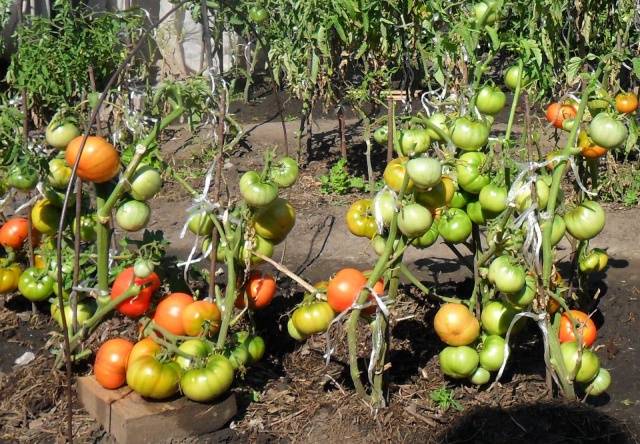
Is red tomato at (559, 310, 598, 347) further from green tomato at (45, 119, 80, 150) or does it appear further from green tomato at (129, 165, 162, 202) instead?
green tomato at (45, 119, 80, 150)

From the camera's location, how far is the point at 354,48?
6098mm

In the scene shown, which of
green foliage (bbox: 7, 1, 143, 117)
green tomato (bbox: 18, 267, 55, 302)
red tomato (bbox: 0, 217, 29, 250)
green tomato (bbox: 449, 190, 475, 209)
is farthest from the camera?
green foliage (bbox: 7, 1, 143, 117)

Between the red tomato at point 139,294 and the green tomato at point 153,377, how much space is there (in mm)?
306

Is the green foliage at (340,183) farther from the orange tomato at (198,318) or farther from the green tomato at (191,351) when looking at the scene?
the green tomato at (191,351)

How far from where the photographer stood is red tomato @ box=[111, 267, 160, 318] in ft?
10.2

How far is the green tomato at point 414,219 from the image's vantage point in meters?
2.60

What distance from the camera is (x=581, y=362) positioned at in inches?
113

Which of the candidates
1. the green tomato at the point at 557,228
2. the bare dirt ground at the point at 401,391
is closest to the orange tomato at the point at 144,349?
the bare dirt ground at the point at 401,391

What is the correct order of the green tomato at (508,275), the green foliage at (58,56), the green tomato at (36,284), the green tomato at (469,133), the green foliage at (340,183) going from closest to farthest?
the green tomato at (508,275) → the green tomato at (469,133) → the green tomato at (36,284) → the green foliage at (58,56) → the green foliage at (340,183)

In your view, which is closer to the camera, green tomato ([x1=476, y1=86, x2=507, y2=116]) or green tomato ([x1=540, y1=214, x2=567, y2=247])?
green tomato ([x1=540, y1=214, x2=567, y2=247])

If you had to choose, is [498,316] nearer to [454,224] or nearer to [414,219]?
[454,224]

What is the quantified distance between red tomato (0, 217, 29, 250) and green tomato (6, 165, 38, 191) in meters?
0.83

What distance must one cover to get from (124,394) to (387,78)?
101 inches

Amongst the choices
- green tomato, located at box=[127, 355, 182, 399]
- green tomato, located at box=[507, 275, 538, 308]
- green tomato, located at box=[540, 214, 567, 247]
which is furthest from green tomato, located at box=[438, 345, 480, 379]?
green tomato, located at box=[127, 355, 182, 399]
